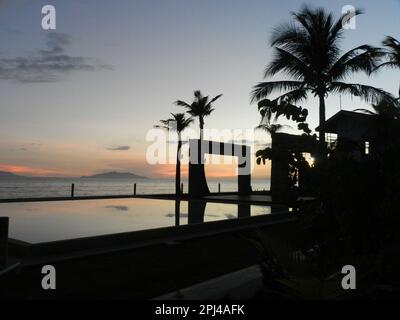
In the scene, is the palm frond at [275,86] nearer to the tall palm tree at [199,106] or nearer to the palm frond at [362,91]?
the palm frond at [362,91]

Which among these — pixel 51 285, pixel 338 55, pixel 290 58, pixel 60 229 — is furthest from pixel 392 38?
pixel 51 285

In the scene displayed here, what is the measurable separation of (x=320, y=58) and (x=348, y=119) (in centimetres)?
765

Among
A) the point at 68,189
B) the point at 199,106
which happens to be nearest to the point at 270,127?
the point at 199,106

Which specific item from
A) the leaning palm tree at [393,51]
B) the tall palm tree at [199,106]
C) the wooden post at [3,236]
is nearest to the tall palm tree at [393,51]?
the leaning palm tree at [393,51]

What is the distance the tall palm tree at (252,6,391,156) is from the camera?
19078 mm

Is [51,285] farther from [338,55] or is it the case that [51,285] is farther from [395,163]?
[338,55]

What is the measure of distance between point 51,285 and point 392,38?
22.4 metres

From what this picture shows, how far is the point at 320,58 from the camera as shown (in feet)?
62.3

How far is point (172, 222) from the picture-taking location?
12938mm

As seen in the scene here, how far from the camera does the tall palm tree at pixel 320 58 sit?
19.1 meters

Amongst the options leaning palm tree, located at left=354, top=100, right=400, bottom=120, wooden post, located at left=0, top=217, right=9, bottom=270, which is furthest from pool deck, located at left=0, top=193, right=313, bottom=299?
leaning palm tree, located at left=354, top=100, right=400, bottom=120

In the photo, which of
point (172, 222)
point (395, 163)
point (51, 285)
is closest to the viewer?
point (395, 163)

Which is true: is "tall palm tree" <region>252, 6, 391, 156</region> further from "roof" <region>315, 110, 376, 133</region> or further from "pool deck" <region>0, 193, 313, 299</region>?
"pool deck" <region>0, 193, 313, 299</region>

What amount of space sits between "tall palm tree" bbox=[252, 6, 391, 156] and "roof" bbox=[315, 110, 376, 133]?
14.2 ft
